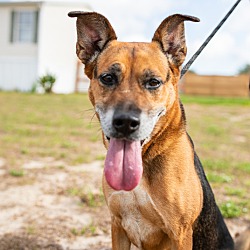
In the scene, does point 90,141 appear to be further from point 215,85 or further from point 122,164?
point 215,85

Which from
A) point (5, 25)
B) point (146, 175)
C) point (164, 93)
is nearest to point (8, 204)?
point (146, 175)

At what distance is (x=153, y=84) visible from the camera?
2844 mm

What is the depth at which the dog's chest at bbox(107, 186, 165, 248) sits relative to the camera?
2992 mm

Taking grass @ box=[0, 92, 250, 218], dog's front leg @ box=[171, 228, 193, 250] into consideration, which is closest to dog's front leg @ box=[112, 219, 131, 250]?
dog's front leg @ box=[171, 228, 193, 250]

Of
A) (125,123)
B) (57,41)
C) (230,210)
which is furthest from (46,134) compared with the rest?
(57,41)

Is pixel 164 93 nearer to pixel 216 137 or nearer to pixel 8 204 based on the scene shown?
pixel 8 204

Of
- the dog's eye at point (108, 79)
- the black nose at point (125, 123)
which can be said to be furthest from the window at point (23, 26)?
the black nose at point (125, 123)

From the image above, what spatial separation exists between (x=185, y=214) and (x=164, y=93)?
82 cm

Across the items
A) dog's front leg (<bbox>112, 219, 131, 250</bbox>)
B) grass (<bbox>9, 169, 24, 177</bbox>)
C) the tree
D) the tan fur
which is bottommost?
the tree

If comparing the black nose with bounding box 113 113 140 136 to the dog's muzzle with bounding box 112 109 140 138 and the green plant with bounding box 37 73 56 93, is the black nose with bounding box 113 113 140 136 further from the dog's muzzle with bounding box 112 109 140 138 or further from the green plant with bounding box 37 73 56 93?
the green plant with bounding box 37 73 56 93

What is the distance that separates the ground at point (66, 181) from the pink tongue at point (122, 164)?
1.17 m

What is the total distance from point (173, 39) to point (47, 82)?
20.7 m

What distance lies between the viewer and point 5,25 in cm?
2578

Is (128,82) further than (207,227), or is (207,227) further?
(207,227)
